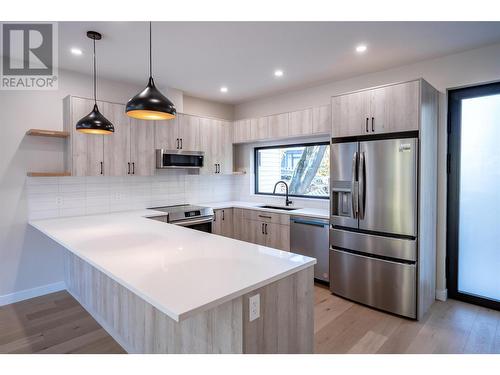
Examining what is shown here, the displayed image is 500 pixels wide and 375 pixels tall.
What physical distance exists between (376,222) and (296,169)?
6.29 ft

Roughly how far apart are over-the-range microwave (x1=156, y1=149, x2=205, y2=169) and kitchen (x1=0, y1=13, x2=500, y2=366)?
0.02 metres

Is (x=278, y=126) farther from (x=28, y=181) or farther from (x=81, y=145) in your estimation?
(x=28, y=181)

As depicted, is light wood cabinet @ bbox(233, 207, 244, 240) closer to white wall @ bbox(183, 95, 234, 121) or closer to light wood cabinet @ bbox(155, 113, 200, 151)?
light wood cabinet @ bbox(155, 113, 200, 151)

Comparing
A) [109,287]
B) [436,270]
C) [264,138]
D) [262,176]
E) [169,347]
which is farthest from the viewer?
[262,176]

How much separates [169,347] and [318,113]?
3184 mm

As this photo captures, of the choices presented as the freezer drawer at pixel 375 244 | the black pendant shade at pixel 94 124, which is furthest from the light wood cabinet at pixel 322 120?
the black pendant shade at pixel 94 124

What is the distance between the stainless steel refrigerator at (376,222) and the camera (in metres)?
2.87

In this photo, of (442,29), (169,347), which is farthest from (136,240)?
(442,29)

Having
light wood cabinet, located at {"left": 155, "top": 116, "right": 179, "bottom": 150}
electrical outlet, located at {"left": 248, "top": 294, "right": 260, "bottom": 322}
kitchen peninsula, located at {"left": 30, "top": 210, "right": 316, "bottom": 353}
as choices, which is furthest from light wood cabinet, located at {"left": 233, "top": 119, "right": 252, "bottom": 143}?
electrical outlet, located at {"left": 248, "top": 294, "right": 260, "bottom": 322}

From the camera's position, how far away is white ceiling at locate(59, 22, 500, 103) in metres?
2.56

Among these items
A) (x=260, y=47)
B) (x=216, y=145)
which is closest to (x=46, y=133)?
(x=216, y=145)

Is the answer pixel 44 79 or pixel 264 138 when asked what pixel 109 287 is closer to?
pixel 44 79

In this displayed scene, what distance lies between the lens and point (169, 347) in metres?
1.91

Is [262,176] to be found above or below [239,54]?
below
